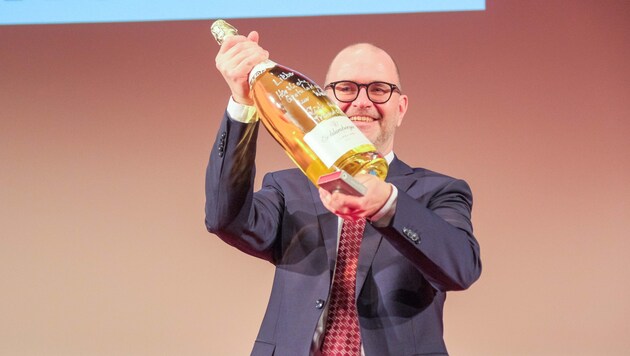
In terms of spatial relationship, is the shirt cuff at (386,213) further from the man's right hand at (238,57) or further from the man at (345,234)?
the man's right hand at (238,57)

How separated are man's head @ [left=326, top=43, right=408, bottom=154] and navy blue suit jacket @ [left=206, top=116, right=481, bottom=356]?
9 centimetres

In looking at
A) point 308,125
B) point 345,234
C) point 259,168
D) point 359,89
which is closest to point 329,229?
point 345,234

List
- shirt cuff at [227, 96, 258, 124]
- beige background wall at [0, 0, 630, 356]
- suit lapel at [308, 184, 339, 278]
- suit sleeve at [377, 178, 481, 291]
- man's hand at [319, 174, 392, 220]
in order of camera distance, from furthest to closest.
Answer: beige background wall at [0, 0, 630, 356] → suit lapel at [308, 184, 339, 278] → shirt cuff at [227, 96, 258, 124] → suit sleeve at [377, 178, 481, 291] → man's hand at [319, 174, 392, 220]

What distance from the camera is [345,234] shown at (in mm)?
1175

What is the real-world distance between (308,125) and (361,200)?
5.0 inches

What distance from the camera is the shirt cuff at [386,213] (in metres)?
0.87

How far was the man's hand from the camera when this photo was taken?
2.54ft

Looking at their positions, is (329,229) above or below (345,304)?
above

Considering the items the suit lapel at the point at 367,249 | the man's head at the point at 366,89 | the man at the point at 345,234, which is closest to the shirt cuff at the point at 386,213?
the man at the point at 345,234

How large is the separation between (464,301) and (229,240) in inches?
50.4

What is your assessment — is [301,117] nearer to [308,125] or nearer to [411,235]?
[308,125]

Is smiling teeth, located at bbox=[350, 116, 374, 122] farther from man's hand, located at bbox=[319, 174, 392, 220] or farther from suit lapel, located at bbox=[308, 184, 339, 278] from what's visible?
man's hand, located at bbox=[319, 174, 392, 220]

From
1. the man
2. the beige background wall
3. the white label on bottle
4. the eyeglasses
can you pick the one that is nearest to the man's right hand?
the man

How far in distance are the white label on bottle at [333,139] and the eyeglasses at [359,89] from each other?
0.37m
